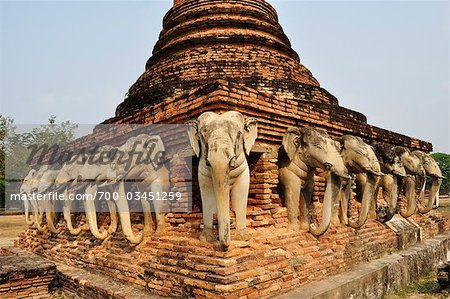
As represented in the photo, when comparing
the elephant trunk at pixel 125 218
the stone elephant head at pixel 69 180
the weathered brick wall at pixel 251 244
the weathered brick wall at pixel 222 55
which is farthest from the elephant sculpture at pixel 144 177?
the weathered brick wall at pixel 222 55

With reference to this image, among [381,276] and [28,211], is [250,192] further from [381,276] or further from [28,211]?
[28,211]

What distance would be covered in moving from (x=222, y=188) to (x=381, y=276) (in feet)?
10.3

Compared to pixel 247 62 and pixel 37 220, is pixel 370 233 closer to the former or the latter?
pixel 247 62

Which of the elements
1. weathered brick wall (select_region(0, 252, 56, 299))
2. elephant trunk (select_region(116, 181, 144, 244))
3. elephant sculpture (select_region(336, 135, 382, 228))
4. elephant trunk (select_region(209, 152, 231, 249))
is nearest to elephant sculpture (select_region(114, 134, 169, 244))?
elephant trunk (select_region(116, 181, 144, 244))

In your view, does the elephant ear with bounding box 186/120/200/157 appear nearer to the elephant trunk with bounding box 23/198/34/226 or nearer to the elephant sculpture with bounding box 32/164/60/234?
the elephant sculpture with bounding box 32/164/60/234

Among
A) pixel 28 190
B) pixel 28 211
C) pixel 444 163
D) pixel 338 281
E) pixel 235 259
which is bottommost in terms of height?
pixel 338 281

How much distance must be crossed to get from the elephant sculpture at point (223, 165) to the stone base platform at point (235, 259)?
0.87 feet

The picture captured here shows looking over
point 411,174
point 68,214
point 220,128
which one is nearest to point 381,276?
point 411,174

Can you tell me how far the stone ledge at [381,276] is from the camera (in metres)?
4.07

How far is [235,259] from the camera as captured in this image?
3.62 metres

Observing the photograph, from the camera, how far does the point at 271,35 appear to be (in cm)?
896

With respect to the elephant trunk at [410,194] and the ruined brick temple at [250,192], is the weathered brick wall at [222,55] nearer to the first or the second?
the ruined brick temple at [250,192]

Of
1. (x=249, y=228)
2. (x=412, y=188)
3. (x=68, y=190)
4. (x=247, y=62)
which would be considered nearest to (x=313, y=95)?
(x=247, y=62)

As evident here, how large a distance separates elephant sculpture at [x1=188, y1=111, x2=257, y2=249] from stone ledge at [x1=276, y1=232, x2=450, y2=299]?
1.05 m
